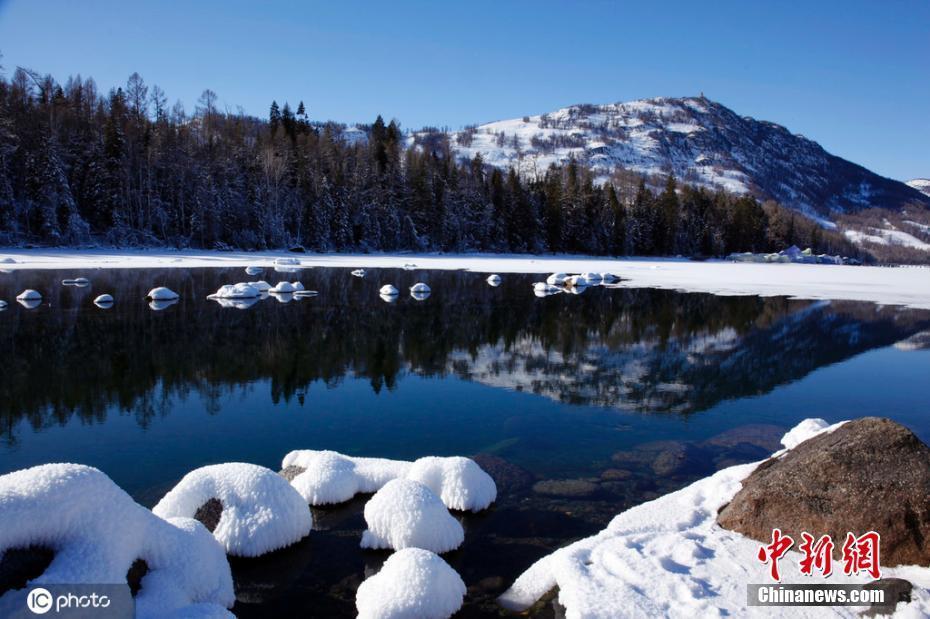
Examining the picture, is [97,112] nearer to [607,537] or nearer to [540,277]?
[540,277]

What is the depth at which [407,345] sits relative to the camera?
19.1 m

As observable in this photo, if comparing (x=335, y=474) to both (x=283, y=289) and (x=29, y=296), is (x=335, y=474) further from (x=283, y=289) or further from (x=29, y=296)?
(x=283, y=289)

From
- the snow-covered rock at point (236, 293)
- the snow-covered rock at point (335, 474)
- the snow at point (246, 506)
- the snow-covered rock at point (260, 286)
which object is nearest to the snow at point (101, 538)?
the snow at point (246, 506)

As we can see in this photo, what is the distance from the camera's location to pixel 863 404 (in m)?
13.2

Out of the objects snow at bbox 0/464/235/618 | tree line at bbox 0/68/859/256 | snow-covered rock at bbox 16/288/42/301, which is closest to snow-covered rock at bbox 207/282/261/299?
snow-covered rock at bbox 16/288/42/301

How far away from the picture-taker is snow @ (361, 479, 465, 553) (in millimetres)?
6559

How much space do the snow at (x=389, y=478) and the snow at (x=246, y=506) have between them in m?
0.85

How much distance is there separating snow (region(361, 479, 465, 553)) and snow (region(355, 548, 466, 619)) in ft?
2.88

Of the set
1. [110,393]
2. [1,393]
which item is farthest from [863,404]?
[1,393]

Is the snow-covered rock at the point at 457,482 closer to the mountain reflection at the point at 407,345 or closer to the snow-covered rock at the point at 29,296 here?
the mountain reflection at the point at 407,345

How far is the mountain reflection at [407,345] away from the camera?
13422 millimetres

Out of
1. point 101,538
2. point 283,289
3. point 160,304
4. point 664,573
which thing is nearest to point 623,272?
point 283,289

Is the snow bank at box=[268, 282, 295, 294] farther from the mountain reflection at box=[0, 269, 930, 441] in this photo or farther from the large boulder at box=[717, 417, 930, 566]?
the large boulder at box=[717, 417, 930, 566]

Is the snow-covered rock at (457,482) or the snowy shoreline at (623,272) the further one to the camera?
the snowy shoreline at (623,272)
